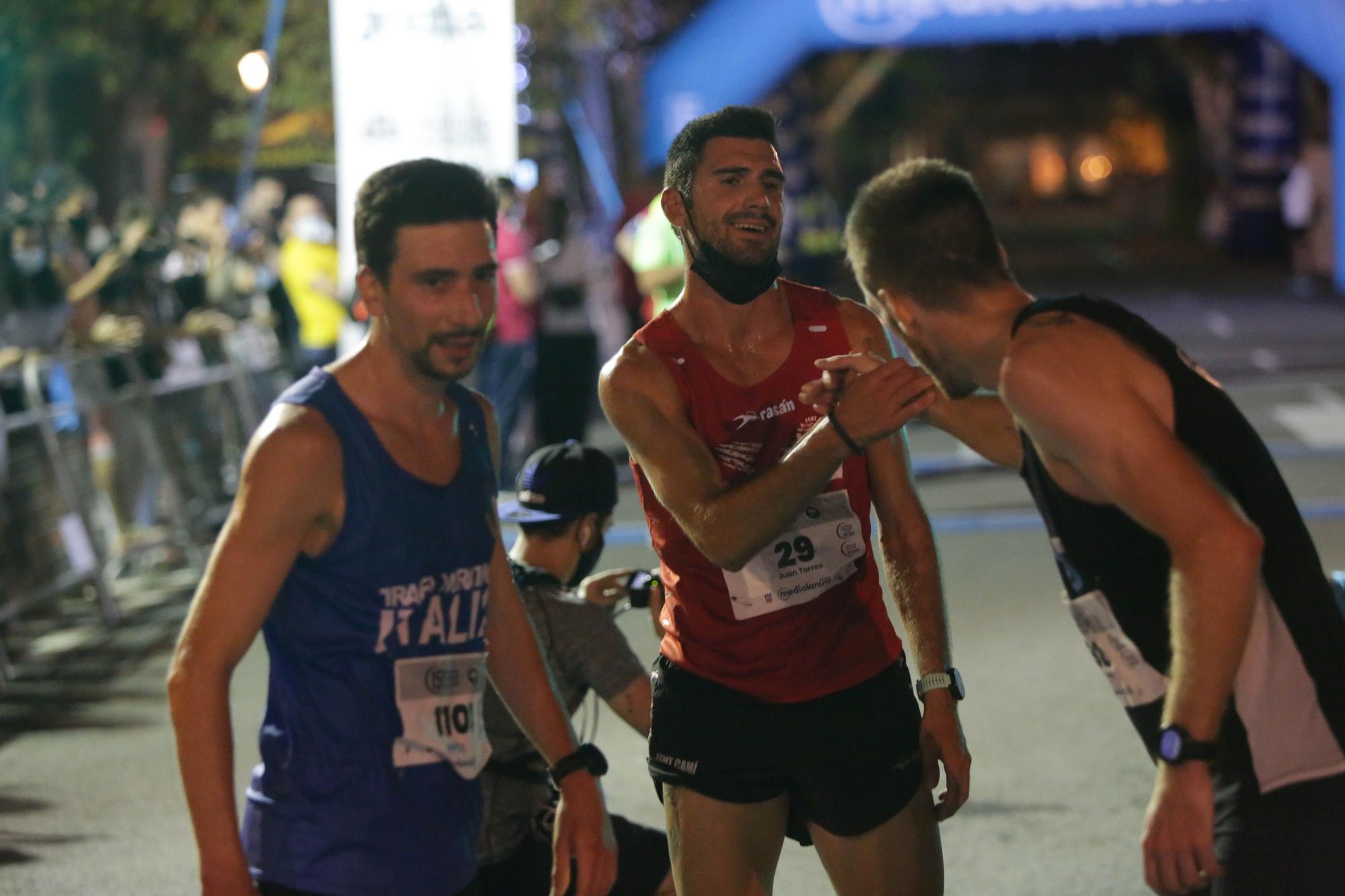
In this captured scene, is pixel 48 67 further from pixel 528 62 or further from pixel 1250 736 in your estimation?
pixel 1250 736

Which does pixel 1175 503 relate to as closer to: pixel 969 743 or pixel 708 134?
pixel 708 134

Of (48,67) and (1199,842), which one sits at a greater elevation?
(48,67)

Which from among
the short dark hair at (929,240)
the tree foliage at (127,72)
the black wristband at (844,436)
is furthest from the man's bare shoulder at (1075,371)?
the tree foliage at (127,72)

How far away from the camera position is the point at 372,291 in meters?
2.94

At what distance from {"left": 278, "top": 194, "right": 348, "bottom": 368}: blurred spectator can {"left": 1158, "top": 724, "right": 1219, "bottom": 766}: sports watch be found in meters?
11.1

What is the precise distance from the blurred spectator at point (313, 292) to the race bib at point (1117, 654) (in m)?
10.8

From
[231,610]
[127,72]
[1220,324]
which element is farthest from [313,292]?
[127,72]

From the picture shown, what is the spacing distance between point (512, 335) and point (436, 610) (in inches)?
360

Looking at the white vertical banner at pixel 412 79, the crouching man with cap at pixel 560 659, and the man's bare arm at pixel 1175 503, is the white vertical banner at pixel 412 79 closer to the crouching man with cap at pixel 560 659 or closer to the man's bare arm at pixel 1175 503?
the crouching man with cap at pixel 560 659

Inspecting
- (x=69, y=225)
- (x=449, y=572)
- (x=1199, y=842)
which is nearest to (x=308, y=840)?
(x=449, y=572)

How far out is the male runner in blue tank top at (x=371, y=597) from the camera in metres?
2.75

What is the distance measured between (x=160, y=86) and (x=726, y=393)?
30199mm

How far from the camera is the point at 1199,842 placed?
2605 mm

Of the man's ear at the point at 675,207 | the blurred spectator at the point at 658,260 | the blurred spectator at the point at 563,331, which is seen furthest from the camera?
the blurred spectator at the point at 563,331
